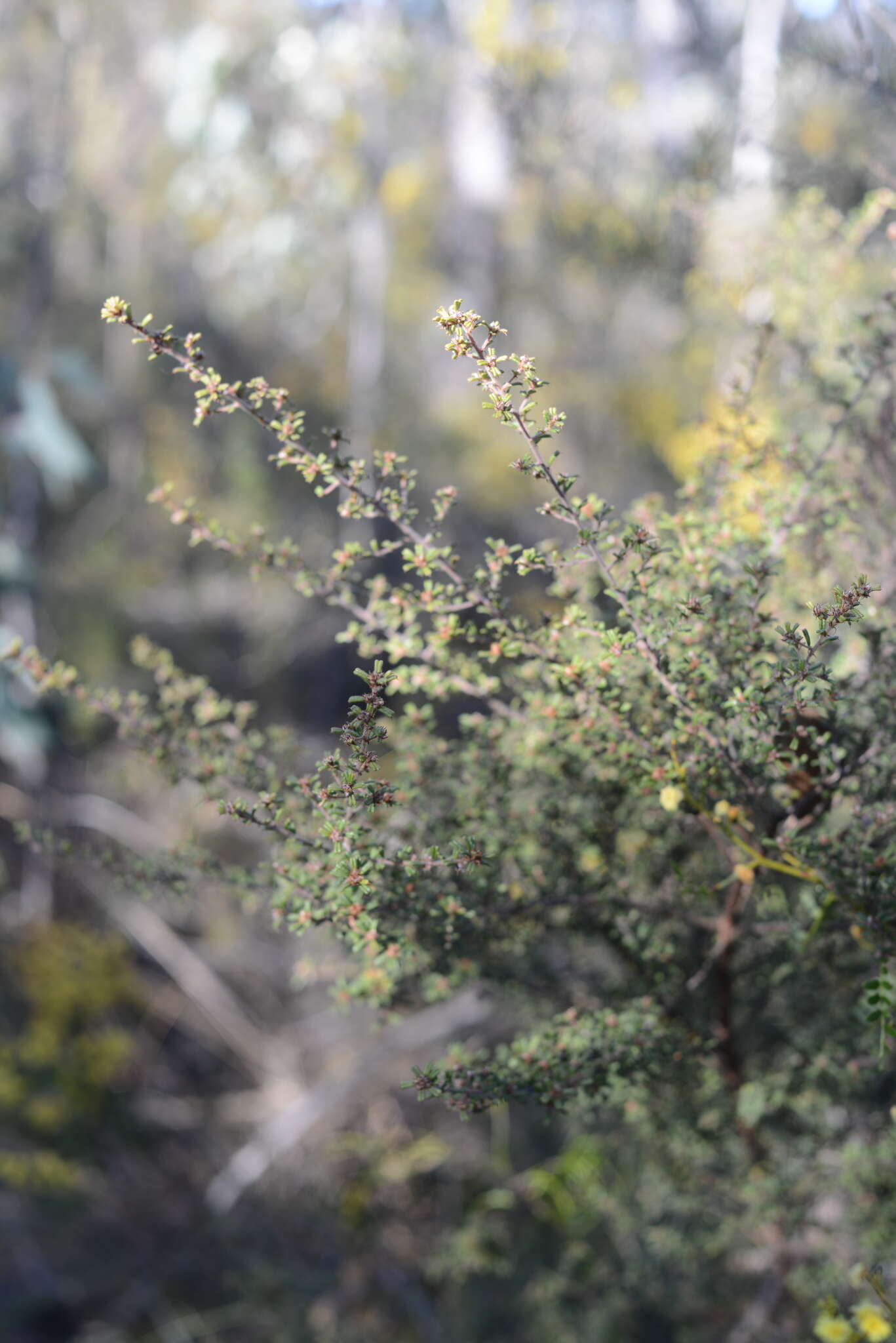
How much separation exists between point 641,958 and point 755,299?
3.89 m

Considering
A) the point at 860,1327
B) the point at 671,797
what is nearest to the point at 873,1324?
the point at 860,1327

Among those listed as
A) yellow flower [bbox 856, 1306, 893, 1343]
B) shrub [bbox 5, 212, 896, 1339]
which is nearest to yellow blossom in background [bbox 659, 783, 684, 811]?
shrub [bbox 5, 212, 896, 1339]

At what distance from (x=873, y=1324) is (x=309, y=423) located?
778cm

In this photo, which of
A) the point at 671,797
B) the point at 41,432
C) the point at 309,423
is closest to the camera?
the point at 671,797

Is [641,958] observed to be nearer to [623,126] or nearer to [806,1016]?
[806,1016]

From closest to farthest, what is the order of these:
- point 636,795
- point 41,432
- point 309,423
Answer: point 636,795 < point 41,432 < point 309,423

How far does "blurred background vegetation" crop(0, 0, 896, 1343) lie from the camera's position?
3062 millimetres

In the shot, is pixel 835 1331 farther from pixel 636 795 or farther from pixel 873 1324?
pixel 636 795

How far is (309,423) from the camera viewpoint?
8234 millimetres

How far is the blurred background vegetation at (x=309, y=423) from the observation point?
3.06 m

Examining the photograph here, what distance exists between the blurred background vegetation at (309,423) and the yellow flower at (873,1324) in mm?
933

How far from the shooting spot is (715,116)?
655 cm

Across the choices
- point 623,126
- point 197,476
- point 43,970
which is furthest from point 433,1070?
point 623,126

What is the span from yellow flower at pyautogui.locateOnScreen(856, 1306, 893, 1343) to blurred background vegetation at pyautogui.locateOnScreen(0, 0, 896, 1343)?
933 mm
